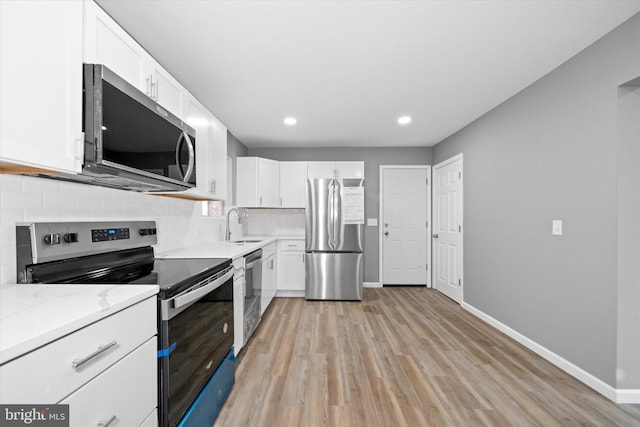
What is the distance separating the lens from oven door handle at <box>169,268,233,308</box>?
4.08ft

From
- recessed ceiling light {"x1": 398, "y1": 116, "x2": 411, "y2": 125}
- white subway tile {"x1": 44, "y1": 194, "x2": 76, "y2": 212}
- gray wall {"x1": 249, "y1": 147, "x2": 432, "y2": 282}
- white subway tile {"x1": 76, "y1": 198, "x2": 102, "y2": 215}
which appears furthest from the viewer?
gray wall {"x1": 249, "y1": 147, "x2": 432, "y2": 282}

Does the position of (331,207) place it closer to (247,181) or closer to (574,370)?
(247,181)

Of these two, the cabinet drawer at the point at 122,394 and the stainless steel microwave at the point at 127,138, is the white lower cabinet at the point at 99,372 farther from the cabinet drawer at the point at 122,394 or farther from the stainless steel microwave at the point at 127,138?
the stainless steel microwave at the point at 127,138

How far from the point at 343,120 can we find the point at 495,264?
2.45 meters

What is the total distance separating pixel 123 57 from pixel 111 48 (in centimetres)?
10

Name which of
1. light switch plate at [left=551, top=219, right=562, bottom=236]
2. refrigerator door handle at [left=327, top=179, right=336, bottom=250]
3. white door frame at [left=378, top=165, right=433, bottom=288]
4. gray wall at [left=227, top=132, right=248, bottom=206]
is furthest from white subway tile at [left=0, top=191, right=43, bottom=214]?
white door frame at [left=378, top=165, right=433, bottom=288]

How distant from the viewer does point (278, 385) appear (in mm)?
2098

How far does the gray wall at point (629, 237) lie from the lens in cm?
190

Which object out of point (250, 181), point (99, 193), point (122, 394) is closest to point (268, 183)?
point (250, 181)

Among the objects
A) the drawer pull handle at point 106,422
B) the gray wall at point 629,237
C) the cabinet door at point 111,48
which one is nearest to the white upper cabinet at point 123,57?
the cabinet door at point 111,48

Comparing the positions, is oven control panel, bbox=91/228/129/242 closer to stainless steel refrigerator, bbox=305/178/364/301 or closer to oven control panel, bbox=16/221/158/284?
oven control panel, bbox=16/221/158/284

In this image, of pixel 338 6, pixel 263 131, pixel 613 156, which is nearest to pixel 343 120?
pixel 263 131

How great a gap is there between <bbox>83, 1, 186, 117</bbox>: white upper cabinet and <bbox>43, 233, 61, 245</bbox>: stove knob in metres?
0.80

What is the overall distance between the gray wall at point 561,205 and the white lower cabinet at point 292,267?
2.40 m
